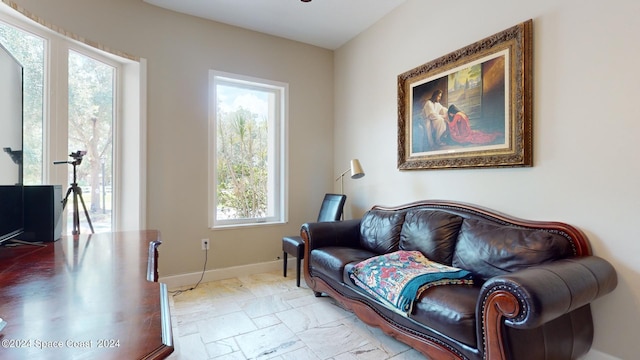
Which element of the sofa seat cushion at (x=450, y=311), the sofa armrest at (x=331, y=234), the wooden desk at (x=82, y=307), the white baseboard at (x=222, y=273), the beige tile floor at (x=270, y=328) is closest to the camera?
the wooden desk at (x=82, y=307)

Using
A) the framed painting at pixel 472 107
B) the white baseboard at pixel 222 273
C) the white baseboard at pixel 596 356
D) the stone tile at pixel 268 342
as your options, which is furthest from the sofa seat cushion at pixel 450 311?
the white baseboard at pixel 222 273

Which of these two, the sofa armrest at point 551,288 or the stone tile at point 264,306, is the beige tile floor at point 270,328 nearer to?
the stone tile at point 264,306

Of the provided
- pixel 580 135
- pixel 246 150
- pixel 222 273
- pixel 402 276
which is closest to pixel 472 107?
pixel 580 135

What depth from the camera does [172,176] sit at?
119 inches

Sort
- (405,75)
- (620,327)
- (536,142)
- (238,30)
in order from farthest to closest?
(238,30), (405,75), (536,142), (620,327)

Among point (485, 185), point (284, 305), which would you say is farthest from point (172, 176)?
point (485, 185)

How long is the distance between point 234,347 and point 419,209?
5.79ft

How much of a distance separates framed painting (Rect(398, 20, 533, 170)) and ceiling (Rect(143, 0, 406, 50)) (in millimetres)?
808

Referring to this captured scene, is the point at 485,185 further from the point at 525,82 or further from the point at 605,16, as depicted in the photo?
the point at 605,16

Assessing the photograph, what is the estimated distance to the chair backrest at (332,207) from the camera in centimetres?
330

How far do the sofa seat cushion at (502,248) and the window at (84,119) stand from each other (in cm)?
276

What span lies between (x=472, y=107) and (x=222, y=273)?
2.87 meters

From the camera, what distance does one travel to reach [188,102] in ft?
10.2

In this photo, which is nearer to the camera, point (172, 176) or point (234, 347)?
point (234, 347)
